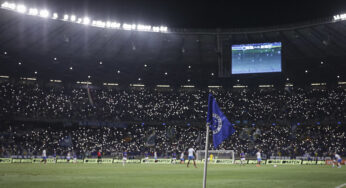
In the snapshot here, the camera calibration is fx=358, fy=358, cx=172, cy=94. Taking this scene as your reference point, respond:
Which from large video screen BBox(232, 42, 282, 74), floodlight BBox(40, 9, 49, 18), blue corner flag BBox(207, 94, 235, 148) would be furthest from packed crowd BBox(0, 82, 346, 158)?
blue corner flag BBox(207, 94, 235, 148)

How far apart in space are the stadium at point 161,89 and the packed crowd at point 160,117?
0.62 feet

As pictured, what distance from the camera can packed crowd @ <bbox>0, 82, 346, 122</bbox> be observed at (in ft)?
201

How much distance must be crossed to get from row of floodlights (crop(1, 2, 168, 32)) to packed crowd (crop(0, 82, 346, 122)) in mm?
21419

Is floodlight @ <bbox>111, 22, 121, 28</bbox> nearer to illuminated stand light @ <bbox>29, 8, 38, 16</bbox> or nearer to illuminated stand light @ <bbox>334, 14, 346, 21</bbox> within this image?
illuminated stand light @ <bbox>29, 8, 38, 16</bbox>

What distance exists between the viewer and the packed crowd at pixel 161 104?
6125cm

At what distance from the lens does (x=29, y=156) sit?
170 feet

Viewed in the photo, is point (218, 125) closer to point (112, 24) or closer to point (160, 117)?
point (112, 24)

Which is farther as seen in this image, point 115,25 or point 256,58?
point 115,25

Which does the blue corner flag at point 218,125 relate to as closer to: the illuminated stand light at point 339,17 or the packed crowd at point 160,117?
the illuminated stand light at point 339,17

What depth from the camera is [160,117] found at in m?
66.9

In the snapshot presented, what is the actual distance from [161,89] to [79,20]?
31.7 metres

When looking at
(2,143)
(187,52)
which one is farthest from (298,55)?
(2,143)

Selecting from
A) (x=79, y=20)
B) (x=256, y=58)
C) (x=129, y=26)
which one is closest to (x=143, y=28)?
(x=129, y=26)

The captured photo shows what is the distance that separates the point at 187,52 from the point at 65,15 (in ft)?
68.9
